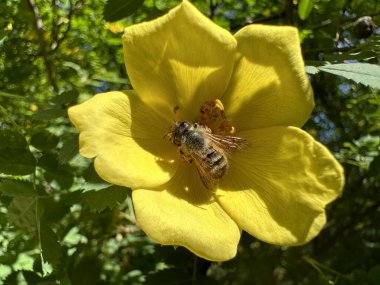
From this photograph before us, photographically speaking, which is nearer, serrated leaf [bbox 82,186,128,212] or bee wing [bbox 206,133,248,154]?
serrated leaf [bbox 82,186,128,212]

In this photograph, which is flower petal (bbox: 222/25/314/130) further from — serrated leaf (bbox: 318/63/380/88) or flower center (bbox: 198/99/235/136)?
serrated leaf (bbox: 318/63/380/88)

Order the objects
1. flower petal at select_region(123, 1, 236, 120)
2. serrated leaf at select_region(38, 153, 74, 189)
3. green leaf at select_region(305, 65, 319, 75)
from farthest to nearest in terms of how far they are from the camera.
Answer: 1. serrated leaf at select_region(38, 153, 74, 189)
2. green leaf at select_region(305, 65, 319, 75)
3. flower petal at select_region(123, 1, 236, 120)

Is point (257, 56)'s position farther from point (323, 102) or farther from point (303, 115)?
point (323, 102)

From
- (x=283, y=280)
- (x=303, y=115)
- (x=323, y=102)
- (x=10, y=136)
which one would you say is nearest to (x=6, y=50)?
(x=10, y=136)

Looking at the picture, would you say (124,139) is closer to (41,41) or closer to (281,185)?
(281,185)

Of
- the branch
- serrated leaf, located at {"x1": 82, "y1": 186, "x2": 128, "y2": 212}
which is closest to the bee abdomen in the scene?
serrated leaf, located at {"x1": 82, "y1": 186, "x2": 128, "y2": 212}

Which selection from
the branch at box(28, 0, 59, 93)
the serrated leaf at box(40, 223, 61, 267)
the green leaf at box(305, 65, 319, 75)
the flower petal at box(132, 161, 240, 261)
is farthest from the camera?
the branch at box(28, 0, 59, 93)
